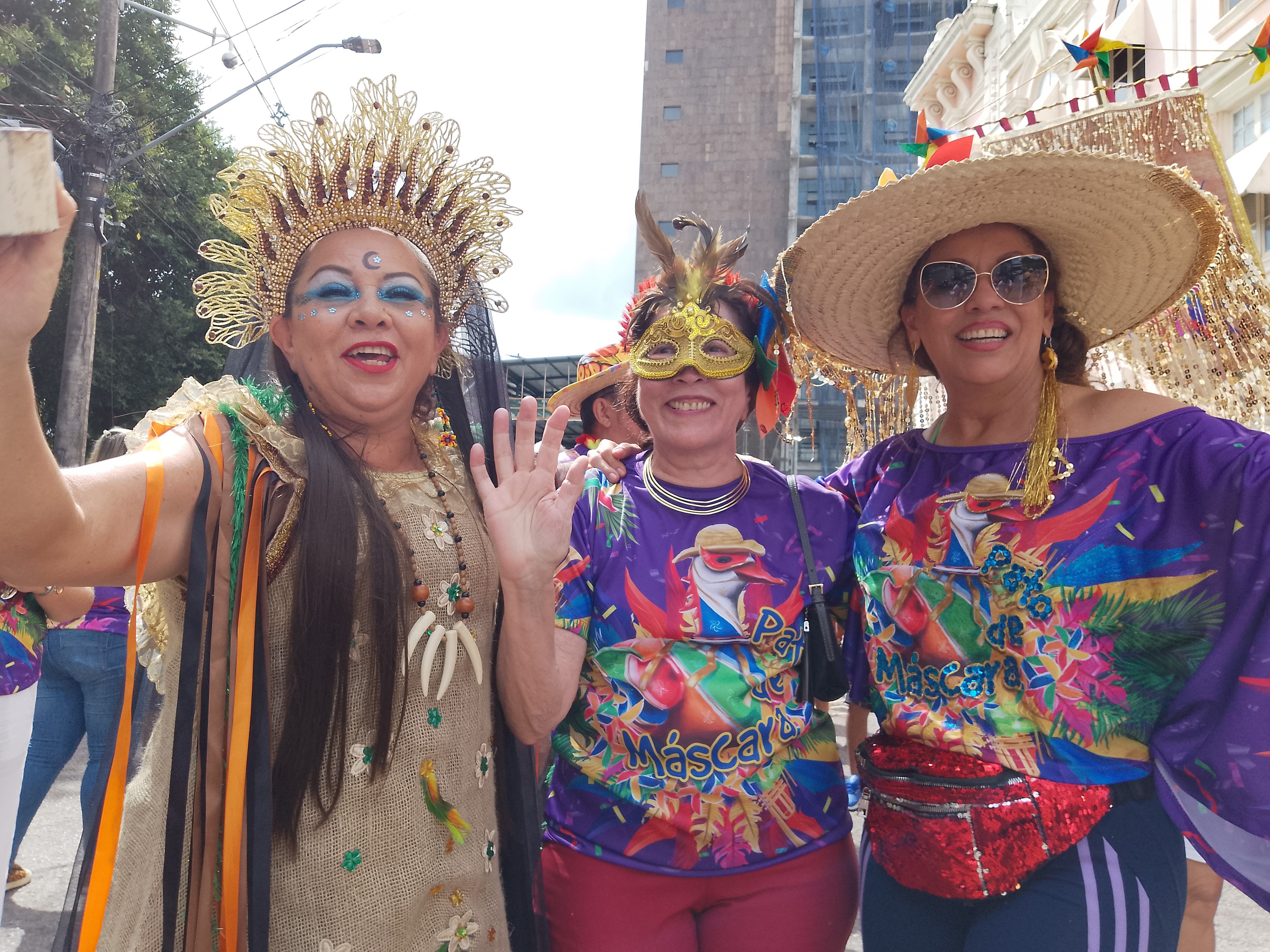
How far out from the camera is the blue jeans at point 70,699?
342 centimetres

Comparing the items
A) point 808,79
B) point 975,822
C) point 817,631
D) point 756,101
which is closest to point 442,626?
point 817,631

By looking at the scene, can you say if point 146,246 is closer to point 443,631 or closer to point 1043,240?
point 443,631

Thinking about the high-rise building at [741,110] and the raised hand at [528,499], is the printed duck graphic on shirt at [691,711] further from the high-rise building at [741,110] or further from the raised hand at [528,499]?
the high-rise building at [741,110]

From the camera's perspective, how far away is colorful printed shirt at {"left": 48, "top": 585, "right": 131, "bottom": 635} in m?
3.42

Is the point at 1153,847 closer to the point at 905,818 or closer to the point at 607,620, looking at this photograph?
the point at 905,818

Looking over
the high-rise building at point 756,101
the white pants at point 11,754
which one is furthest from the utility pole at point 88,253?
the high-rise building at point 756,101

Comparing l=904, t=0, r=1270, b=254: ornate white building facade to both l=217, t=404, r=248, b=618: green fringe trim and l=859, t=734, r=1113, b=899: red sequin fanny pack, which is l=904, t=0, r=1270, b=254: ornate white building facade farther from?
l=217, t=404, r=248, b=618: green fringe trim

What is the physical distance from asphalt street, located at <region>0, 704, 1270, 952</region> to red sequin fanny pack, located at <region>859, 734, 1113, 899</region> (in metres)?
1.41

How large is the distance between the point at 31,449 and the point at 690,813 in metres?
1.41

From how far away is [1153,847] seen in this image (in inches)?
65.0

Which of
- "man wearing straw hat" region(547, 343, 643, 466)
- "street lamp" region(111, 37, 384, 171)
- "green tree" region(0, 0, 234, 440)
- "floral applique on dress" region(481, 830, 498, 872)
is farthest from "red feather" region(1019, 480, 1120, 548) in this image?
"green tree" region(0, 0, 234, 440)

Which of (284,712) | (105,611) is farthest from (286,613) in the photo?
(105,611)

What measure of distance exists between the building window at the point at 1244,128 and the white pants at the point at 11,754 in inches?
469

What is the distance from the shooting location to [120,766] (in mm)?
1513
